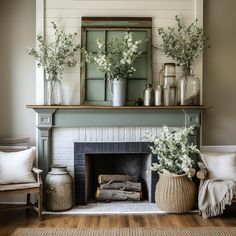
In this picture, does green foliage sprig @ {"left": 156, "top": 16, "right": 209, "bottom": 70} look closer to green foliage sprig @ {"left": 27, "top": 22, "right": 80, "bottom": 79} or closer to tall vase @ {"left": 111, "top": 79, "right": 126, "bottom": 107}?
tall vase @ {"left": 111, "top": 79, "right": 126, "bottom": 107}

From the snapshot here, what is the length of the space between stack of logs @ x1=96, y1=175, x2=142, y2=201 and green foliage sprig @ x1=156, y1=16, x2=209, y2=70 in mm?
1646

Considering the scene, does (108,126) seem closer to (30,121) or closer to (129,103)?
(129,103)

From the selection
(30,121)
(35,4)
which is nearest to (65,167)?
(30,121)

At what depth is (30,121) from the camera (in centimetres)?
458

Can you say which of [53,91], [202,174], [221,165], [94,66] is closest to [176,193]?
[202,174]

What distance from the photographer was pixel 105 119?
4355 mm

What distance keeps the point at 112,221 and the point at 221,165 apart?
1.43 meters

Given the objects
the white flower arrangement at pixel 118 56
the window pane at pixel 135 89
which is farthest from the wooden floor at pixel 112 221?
the white flower arrangement at pixel 118 56

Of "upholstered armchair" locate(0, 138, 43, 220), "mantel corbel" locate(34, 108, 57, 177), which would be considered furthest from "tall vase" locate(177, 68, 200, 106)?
"upholstered armchair" locate(0, 138, 43, 220)

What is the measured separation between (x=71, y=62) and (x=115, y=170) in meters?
1.60

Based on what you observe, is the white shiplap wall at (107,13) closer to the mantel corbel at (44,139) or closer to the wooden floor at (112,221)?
the mantel corbel at (44,139)

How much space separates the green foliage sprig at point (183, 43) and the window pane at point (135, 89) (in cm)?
49

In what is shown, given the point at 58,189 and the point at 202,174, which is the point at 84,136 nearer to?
the point at 58,189

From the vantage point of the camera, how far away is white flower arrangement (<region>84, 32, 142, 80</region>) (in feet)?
13.7
